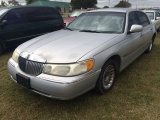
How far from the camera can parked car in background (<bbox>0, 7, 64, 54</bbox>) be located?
6238mm

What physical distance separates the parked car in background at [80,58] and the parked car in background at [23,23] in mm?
2966

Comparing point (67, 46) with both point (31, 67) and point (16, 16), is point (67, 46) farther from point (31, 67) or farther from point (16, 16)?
point (16, 16)

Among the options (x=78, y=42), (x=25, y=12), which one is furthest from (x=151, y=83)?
(x=25, y=12)

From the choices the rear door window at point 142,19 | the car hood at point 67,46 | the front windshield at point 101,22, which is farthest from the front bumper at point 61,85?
the rear door window at point 142,19

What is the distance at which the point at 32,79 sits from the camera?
2.86m

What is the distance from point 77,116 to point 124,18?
238cm

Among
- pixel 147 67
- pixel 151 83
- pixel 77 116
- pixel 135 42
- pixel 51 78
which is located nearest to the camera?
A: pixel 51 78

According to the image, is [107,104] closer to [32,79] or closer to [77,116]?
[77,116]

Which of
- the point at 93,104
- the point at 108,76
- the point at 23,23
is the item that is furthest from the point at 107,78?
the point at 23,23

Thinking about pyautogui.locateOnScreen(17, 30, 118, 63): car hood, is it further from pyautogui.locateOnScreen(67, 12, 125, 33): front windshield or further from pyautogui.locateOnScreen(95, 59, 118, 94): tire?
pyautogui.locateOnScreen(95, 59, 118, 94): tire

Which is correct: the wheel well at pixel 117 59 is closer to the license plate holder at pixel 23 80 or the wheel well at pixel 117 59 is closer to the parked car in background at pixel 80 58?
the parked car in background at pixel 80 58

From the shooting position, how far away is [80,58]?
2.84 m

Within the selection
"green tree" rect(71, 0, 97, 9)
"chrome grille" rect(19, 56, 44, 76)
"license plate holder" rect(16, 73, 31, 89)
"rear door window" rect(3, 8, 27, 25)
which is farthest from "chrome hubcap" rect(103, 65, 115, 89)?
"green tree" rect(71, 0, 97, 9)

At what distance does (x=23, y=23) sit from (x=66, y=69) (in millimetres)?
4600
